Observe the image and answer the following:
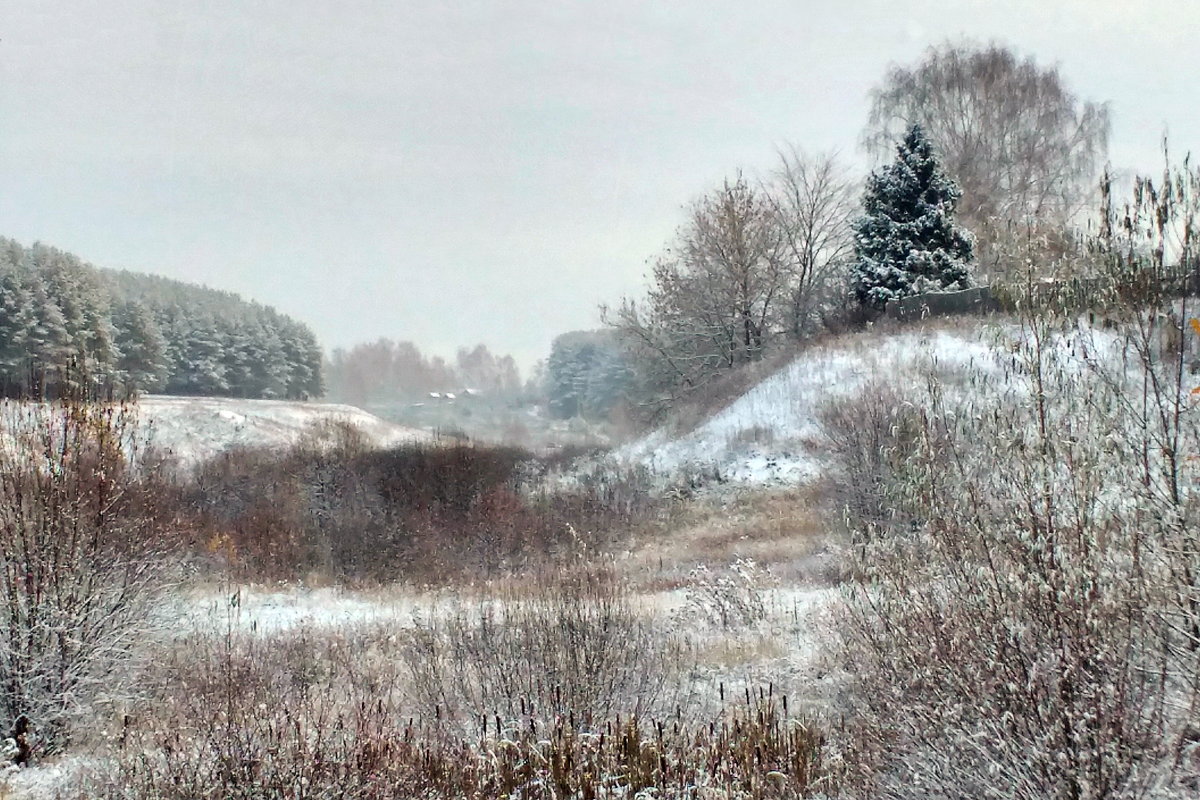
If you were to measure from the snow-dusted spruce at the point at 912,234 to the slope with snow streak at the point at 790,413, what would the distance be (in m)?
3.27

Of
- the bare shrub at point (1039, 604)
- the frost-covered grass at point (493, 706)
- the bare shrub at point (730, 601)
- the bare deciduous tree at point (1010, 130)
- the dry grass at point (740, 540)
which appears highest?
the bare deciduous tree at point (1010, 130)

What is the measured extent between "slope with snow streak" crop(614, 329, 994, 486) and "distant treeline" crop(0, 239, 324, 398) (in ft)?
65.1

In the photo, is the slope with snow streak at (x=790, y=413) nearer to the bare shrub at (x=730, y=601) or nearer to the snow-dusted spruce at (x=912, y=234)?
the snow-dusted spruce at (x=912, y=234)

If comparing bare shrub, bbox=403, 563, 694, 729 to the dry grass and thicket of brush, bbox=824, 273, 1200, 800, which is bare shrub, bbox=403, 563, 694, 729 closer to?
thicket of brush, bbox=824, 273, 1200, 800

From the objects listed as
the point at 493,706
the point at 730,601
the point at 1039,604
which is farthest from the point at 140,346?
the point at 1039,604

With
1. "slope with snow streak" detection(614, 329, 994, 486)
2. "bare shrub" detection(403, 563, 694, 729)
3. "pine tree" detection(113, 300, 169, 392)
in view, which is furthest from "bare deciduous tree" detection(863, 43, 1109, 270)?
"pine tree" detection(113, 300, 169, 392)

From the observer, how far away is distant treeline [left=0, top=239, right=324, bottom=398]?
31766mm

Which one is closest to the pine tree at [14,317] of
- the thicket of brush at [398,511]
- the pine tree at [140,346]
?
the pine tree at [140,346]

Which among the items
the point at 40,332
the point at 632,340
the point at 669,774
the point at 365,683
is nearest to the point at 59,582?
the point at 365,683

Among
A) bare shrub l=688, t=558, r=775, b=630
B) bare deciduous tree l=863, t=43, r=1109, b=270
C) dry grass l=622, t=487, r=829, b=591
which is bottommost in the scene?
dry grass l=622, t=487, r=829, b=591

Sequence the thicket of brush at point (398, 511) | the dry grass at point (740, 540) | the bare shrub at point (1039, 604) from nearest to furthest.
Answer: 1. the bare shrub at point (1039, 604)
2. the dry grass at point (740, 540)
3. the thicket of brush at point (398, 511)

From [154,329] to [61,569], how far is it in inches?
1386

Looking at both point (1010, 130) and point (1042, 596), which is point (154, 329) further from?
point (1042, 596)

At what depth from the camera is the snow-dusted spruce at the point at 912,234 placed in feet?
80.8
